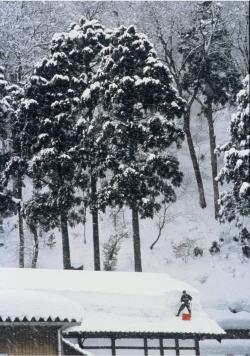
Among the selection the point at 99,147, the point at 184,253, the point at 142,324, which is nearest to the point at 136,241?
the point at 99,147

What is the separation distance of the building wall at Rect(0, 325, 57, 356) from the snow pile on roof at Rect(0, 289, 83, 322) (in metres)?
0.78

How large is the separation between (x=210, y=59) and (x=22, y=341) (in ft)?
85.7

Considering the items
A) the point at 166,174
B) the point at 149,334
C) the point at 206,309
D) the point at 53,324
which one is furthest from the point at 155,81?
the point at 53,324

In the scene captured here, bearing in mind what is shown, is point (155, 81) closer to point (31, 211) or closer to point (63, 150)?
point (63, 150)

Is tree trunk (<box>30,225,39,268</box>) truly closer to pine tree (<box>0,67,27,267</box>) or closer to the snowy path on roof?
pine tree (<box>0,67,27,267</box>)

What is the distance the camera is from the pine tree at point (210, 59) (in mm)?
35281

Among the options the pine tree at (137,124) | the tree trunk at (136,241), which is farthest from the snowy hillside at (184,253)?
the pine tree at (137,124)

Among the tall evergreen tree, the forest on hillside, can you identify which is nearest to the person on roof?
the forest on hillside

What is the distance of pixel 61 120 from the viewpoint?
29.2 meters

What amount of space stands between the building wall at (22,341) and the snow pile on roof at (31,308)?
0.78 metres

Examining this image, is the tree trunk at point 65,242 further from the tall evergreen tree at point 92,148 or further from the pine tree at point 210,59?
the pine tree at point 210,59

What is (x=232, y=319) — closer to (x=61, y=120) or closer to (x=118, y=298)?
(x=118, y=298)

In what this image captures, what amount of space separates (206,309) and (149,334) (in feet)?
29.9

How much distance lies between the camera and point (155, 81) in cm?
2888
